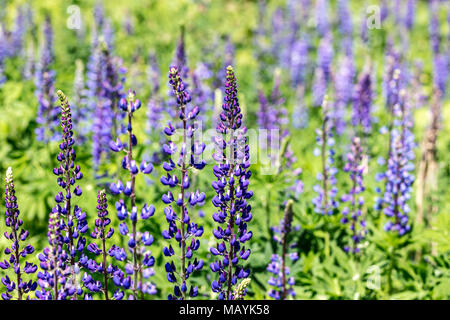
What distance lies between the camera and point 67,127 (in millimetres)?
2350

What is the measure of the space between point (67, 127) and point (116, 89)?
2046mm

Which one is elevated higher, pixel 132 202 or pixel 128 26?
pixel 128 26

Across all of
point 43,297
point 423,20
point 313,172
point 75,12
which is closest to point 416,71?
point 313,172

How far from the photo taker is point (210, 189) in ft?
14.5

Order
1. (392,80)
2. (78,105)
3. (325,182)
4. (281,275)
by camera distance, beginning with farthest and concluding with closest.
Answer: (78,105) → (392,80) → (325,182) → (281,275)

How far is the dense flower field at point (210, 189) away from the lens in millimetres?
2490

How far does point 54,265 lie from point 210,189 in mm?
2254

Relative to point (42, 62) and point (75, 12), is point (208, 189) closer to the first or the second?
point (42, 62)

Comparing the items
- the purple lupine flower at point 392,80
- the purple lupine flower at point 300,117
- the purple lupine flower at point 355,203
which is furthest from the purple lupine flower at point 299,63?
the purple lupine flower at point 355,203

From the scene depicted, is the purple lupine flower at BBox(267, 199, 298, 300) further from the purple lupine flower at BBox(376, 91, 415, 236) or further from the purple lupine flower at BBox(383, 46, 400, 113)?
the purple lupine flower at BBox(383, 46, 400, 113)

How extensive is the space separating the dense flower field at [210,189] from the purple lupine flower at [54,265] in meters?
0.01

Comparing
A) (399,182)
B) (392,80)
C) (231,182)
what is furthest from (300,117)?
(231,182)

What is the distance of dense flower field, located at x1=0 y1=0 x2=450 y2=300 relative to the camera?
2490mm

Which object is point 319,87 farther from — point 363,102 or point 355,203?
point 355,203
